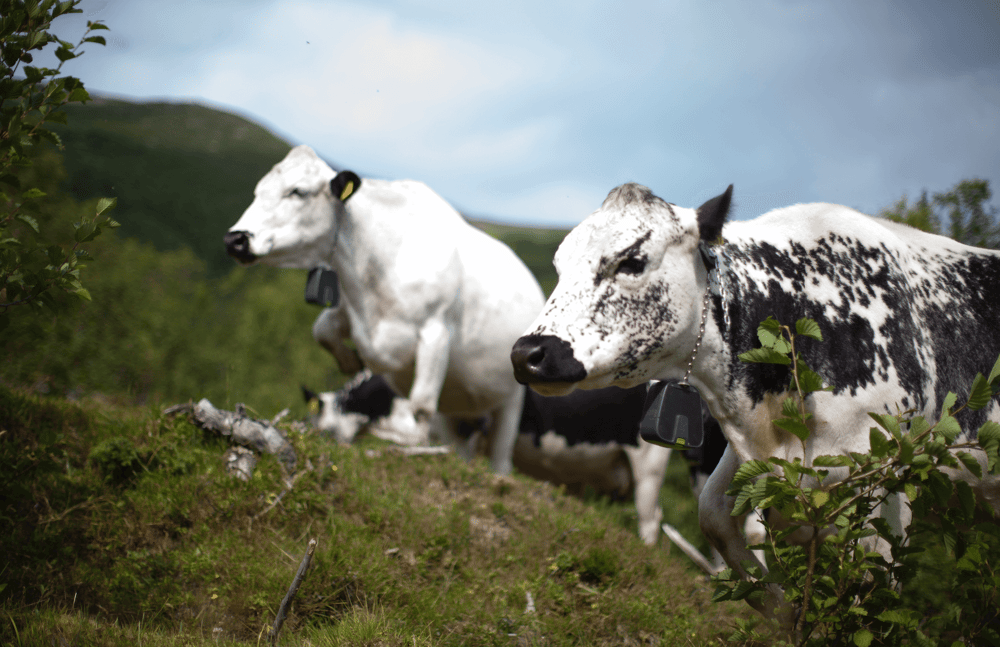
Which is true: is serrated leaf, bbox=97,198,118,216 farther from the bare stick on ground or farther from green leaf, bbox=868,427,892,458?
green leaf, bbox=868,427,892,458

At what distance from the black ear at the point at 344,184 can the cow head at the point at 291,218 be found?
0.07 meters

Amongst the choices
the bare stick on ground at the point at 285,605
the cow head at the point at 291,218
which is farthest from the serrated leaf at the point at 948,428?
the cow head at the point at 291,218

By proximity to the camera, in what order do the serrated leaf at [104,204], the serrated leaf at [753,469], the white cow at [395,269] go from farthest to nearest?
the white cow at [395,269], the serrated leaf at [104,204], the serrated leaf at [753,469]

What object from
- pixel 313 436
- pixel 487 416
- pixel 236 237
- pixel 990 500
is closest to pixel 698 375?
pixel 990 500

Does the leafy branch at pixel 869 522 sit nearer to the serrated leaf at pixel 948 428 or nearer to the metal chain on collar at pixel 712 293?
the serrated leaf at pixel 948 428

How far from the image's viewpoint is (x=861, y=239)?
2.57m

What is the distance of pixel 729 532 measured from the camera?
93.6 inches

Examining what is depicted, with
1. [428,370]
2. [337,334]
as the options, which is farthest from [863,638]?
[337,334]

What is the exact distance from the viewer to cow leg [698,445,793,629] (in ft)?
7.68

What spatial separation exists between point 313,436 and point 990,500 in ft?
11.5

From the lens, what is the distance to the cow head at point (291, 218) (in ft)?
14.4

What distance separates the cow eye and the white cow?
2.64 metres

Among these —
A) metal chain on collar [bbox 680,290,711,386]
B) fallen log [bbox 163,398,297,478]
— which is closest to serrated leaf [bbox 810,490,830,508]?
metal chain on collar [bbox 680,290,711,386]

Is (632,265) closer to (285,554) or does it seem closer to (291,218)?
(285,554)
